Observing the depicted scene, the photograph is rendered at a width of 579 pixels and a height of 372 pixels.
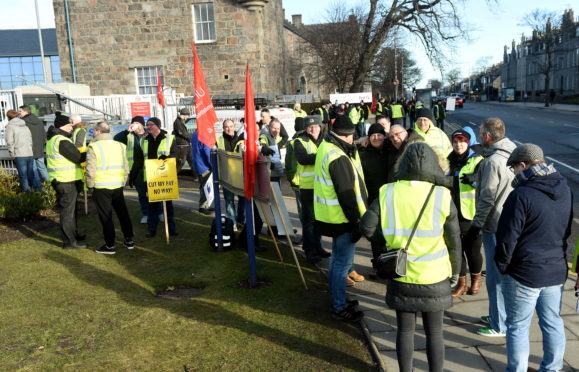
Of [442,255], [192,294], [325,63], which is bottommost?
[192,294]

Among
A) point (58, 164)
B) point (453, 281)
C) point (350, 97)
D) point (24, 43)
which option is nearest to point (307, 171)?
point (453, 281)

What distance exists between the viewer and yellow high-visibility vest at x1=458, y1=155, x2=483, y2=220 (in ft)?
16.7

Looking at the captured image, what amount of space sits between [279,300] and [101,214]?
3.26m

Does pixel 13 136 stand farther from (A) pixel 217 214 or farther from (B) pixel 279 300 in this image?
(B) pixel 279 300

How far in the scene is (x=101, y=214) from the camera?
7.23 m

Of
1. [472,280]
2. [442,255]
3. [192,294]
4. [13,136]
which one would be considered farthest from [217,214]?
[13,136]

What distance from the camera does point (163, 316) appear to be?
5.15m

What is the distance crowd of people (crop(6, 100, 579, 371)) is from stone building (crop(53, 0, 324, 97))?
17.5 meters

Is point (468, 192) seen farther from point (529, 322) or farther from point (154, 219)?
point (154, 219)

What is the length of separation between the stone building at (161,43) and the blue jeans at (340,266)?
20.3 metres

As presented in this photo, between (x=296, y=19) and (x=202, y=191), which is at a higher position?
(x=296, y=19)

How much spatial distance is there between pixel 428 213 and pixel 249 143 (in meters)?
2.60

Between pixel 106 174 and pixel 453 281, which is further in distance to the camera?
pixel 106 174

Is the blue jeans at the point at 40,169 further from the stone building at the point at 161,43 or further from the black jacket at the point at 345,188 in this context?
the stone building at the point at 161,43
